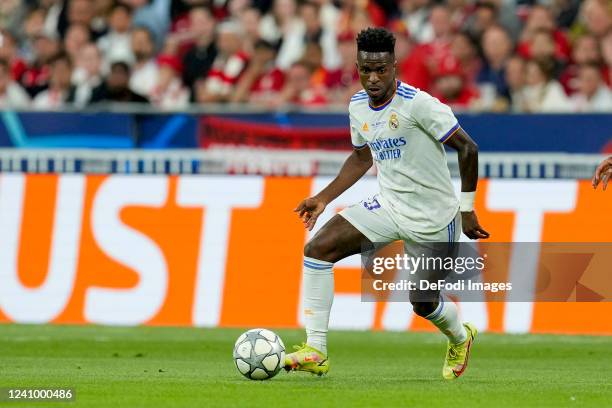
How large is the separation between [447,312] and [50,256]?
Result: 6.42 m

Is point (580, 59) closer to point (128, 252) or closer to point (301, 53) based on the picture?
point (301, 53)

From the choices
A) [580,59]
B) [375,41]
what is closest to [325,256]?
[375,41]

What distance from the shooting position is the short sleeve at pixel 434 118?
945cm

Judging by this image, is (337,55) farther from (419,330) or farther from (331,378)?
(331,378)

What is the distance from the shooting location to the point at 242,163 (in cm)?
1709

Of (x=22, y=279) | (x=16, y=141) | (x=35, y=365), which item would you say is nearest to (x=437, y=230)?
(x=35, y=365)

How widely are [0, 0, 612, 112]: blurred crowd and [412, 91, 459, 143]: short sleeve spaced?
7271mm

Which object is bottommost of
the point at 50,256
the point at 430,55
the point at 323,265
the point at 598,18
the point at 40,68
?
the point at 50,256

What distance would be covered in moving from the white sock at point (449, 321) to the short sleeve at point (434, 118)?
4.07 feet

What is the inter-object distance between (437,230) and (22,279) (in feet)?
21.8

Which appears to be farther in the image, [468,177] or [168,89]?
[168,89]

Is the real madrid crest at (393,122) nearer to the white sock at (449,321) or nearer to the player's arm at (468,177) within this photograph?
the player's arm at (468,177)

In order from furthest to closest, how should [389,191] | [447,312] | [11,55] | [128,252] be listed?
[11,55]
[128,252]
[447,312]
[389,191]

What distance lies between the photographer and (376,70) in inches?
373
